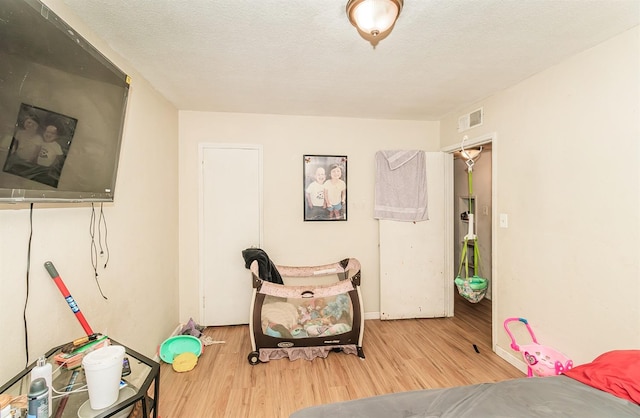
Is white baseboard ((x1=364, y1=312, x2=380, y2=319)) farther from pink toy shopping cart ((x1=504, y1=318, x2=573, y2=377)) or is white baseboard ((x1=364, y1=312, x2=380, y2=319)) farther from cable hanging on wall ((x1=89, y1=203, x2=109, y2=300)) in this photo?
cable hanging on wall ((x1=89, y1=203, x2=109, y2=300))

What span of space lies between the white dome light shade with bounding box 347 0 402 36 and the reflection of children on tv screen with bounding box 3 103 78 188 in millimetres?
1393

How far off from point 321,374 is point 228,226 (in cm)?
180

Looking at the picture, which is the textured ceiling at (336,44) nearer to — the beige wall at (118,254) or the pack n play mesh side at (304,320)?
the beige wall at (118,254)

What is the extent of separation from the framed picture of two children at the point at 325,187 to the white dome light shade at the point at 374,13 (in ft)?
6.37

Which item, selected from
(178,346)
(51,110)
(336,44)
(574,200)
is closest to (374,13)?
(336,44)

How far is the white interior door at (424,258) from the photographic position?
3.36 metres

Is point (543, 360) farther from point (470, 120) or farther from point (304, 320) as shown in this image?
point (470, 120)

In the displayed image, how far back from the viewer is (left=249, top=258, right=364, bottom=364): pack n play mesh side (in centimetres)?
246

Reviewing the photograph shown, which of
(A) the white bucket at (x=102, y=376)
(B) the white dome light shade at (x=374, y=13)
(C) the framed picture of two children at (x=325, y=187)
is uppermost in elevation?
(B) the white dome light shade at (x=374, y=13)

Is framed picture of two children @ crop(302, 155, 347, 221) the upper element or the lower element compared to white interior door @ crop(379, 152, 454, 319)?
upper

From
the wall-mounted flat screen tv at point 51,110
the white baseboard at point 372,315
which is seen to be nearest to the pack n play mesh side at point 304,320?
the white baseboard at point 372,315

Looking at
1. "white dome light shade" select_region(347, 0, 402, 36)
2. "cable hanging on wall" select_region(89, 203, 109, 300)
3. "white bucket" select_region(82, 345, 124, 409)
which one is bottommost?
"white bucket" select_region(82, 345, 124, 409)

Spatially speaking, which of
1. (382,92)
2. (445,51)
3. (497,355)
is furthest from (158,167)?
(497,355)

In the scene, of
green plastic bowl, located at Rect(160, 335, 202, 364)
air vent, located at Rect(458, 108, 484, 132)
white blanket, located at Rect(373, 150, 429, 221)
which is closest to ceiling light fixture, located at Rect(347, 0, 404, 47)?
air vent, located at Rect(458, 108, 484, 132)
